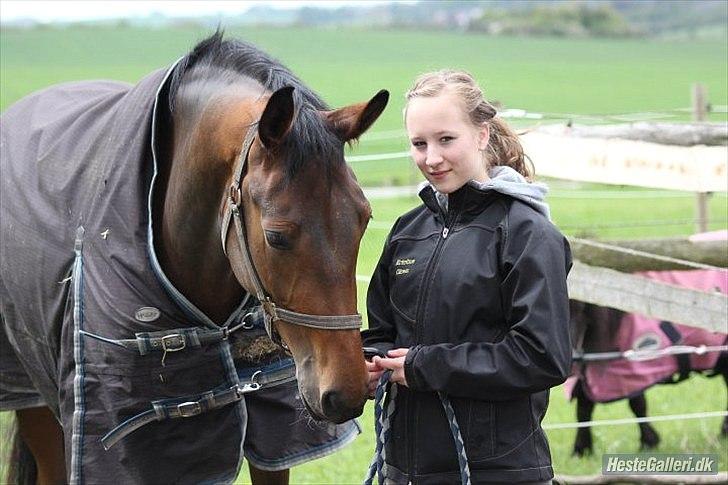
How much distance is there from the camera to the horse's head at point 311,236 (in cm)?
237

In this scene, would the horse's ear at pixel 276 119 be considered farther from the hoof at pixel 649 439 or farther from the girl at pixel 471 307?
the hoof at pixel 649 439

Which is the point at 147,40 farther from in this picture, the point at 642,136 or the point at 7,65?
the point at 642,136

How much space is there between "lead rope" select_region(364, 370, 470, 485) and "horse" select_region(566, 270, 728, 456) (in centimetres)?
296

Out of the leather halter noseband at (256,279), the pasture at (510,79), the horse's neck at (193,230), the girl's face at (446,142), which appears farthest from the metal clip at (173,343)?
the pasture at (510,79)

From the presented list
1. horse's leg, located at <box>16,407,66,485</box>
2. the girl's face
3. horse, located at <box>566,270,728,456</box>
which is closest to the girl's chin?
the girl's face

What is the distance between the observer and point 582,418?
5.56 meters

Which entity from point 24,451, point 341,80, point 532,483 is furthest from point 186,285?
point 341,80

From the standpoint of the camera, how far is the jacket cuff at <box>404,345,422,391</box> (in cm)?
240

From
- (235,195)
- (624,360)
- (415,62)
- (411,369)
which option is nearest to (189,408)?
(235,195)

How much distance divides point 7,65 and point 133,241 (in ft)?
120

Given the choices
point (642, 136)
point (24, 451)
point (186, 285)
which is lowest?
point (24, 451)

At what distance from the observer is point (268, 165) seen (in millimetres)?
2500

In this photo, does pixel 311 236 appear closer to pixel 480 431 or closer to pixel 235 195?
pixel 235 195

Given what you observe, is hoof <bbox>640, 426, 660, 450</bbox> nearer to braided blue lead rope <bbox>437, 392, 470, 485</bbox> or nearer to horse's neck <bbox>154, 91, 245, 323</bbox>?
horse's neck <bbox>154, 91, 245, 323</bbox>
